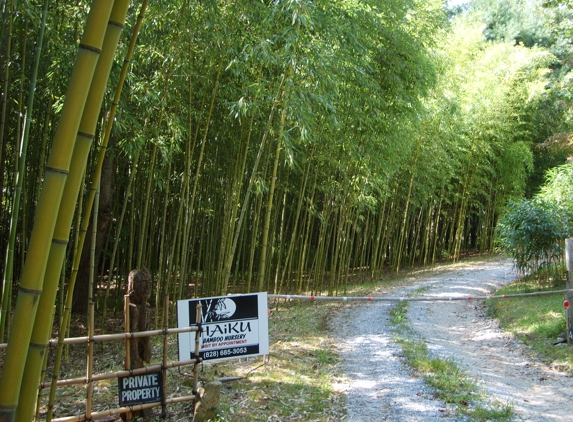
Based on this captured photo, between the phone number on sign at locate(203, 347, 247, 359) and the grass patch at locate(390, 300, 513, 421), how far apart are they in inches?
55.4

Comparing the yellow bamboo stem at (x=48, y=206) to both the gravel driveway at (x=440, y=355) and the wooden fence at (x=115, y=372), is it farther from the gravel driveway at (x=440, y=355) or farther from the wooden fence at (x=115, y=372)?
the gravel driveway at (x=440, y=355)

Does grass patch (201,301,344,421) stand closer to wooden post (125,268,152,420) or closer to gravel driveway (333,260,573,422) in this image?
gravel driveway (333,260,573,422)

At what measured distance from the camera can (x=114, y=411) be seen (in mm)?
3070

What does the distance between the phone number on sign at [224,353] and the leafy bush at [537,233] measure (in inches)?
225

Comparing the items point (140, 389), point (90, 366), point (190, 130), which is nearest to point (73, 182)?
point (90, 366)

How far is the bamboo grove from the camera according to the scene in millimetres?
1190

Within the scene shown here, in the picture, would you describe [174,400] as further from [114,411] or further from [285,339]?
[285,339]

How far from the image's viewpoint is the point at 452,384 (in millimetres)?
3938

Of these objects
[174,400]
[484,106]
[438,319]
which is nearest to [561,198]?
[438,319]

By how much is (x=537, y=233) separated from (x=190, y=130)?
18.3 ft

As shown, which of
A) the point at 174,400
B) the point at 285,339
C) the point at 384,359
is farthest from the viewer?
the point at 285,339

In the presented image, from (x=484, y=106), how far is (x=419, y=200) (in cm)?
263

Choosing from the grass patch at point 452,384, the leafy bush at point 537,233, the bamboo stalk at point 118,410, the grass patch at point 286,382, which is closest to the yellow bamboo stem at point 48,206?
the bamboo stalk at point 118,410

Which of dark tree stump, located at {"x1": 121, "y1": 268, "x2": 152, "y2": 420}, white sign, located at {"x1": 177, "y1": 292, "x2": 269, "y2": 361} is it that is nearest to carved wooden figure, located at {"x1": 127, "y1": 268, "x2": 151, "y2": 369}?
dark tree stump, located at {"x1": 121, "y1": 268, "x2": 152, "y2": 420}
